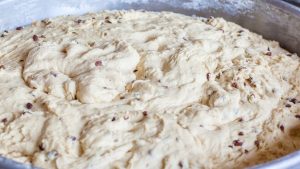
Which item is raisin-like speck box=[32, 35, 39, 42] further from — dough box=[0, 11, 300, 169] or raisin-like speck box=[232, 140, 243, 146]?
raisin-like speck box=[232, 140, 243, 146]

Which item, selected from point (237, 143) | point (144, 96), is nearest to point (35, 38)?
point (144, 96)

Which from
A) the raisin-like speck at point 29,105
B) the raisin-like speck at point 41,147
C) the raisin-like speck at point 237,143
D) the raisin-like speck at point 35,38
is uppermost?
the raisin-like speck at point 35,38

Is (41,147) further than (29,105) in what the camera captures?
No

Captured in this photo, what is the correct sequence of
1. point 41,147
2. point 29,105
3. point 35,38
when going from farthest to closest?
1. point 35,38
2. point 29,105
3. point 41,147

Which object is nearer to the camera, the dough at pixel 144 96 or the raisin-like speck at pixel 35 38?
the dough at pixel 144 96

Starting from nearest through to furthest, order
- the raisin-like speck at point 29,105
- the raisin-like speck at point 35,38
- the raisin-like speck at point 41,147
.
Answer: the raisin-like speck at point 41,147 < the raisin-like speck at point 29,105 < the raisin-like speck at point 35,38

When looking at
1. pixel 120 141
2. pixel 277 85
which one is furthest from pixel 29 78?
pixel 277 85

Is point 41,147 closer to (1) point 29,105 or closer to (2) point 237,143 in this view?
(1) point 29,105

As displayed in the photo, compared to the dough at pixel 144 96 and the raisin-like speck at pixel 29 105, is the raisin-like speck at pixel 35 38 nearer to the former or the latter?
the dough at pixel 144 96

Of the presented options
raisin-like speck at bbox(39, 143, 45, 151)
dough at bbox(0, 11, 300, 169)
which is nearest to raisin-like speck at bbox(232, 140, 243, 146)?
dough at bbox(0, 11, 300, 169)

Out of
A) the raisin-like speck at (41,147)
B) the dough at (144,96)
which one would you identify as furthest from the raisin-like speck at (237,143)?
the raisin-like speck at (41,147)
